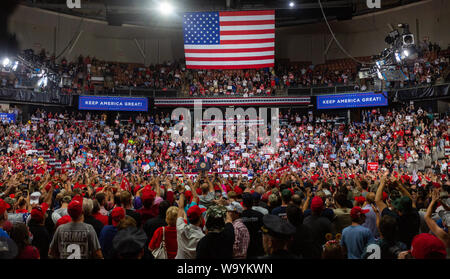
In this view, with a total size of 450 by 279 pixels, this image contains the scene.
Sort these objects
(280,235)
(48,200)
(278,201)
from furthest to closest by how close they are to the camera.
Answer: (48,200)
(278,201)
(280,235)

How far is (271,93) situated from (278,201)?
23.9 m

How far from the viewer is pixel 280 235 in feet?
9.89

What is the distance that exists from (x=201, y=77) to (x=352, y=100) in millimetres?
13040

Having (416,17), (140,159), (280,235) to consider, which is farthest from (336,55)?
(280,235)

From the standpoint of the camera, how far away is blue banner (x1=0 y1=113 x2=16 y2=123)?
24069mm

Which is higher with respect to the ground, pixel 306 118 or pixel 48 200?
pixel 306 118

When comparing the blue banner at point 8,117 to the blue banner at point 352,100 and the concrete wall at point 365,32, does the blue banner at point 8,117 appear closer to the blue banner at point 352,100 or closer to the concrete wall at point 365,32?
the blue banner at point 352,100

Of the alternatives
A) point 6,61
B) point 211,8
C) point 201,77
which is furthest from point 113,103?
point 211,8

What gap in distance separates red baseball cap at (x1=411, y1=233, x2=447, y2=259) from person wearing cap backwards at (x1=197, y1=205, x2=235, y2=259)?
1.81m

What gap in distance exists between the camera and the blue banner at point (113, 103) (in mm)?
27623
